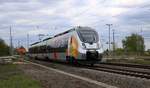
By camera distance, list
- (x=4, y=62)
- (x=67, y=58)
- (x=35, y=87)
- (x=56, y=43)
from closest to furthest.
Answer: (x=35, y=87)
(x=67, y=58)
(x=56, y=43)
(x=4, y=62)

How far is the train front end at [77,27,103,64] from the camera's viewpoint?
3281cm

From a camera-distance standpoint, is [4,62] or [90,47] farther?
[4,62]

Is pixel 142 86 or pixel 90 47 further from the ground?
pixel 90 47

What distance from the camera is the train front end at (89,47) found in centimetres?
3281

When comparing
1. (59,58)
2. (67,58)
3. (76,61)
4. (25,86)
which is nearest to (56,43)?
(59,58)

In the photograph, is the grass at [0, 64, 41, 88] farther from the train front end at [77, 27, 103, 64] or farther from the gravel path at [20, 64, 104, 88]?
the train front end at [77, 27, 103, 64]

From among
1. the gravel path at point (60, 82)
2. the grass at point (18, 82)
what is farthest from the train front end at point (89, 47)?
the grass at point (18, 82)

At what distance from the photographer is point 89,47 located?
33250 mm

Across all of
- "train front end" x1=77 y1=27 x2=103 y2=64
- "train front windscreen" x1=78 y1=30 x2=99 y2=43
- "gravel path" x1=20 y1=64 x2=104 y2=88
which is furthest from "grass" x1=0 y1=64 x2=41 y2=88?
"train front windscreen" x1=78 y1=30 x2=99 y2=43

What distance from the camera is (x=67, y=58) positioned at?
36.8 meters

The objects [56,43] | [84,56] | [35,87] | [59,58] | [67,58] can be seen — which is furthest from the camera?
[56,43]

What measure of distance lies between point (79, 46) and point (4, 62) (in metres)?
18.5

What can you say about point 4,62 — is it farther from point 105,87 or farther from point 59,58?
point 105,87

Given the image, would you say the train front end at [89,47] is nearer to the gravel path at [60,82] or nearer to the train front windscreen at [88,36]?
the train front windscreen at [88,36]
